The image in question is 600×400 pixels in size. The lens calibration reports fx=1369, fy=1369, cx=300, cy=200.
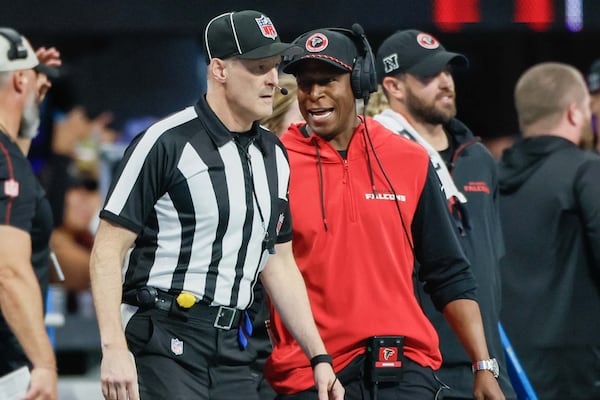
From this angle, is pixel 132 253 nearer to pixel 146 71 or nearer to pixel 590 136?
pixel 590 136

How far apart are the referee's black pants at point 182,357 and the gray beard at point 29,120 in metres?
1.37

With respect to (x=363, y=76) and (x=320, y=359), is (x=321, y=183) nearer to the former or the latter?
(x=363, y=76)

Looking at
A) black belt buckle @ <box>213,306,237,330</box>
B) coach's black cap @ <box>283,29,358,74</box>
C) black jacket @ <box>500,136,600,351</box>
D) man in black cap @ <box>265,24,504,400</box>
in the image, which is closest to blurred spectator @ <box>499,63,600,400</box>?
black jacket @ <box>500,136,600,351</box>

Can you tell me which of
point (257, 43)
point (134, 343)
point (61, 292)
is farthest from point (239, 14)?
point (61, 292)

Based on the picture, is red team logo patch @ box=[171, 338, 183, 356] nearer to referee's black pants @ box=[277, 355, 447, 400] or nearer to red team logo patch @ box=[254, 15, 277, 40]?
referee's black pants @ box=[277, 355, 447, 400]

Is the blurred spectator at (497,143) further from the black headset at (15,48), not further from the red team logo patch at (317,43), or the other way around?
the red team logo patch at (317,43)

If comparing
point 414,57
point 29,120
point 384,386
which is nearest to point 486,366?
point 384,386

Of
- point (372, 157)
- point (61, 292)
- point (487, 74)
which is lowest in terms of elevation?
point (61, 292)

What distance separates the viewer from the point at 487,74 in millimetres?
9281

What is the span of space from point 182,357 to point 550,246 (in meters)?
2.29

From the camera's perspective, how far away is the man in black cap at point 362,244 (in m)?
3.99

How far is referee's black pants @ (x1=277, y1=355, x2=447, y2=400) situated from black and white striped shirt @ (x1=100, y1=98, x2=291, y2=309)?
1.26ft

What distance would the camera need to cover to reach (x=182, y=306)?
3.68 meters

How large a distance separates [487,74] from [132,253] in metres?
5.88
